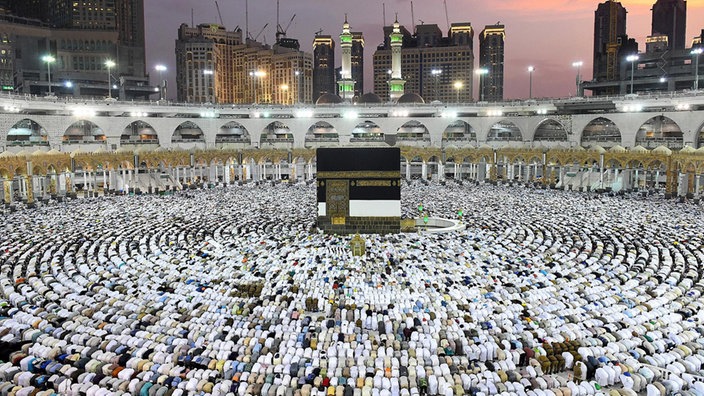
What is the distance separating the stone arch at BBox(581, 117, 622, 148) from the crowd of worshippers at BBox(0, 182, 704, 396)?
2347 centimetres

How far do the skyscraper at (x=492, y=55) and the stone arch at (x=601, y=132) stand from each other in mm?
89127

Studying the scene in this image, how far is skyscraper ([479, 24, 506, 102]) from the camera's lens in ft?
432

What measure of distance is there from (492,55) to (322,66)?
4438 centimetres

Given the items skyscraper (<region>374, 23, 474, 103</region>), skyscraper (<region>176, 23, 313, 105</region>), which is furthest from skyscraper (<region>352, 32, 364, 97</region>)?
skyscraper (<region>176, 23, 313, 105</region>)

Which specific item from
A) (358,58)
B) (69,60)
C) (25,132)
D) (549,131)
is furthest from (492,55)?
(25,132)

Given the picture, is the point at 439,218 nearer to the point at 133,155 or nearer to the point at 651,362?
the point at 651,362

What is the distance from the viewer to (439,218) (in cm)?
2048

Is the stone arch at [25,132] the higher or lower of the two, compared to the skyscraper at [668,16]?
lower

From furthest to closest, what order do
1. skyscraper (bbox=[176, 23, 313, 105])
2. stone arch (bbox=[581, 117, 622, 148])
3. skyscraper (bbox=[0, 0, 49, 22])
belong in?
A: skyscraper (bbox=[176, 23, 313, 105]), skyscraper (bbox=[0, 0, 49, 22]), stone arch (bbox=[581, 117, 622, 148])

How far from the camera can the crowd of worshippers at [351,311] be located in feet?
24.3

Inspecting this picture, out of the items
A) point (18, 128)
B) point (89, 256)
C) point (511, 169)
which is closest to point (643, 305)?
point (89, 256)

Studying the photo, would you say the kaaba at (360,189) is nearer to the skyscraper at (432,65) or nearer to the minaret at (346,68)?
the minaret at (346,68)

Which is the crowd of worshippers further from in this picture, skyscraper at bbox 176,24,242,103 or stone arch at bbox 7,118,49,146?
skyscraper at bbox 176,24,242,103

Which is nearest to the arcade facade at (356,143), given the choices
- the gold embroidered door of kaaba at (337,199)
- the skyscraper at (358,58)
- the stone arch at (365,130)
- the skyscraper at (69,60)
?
the stone arch at (365,130)
